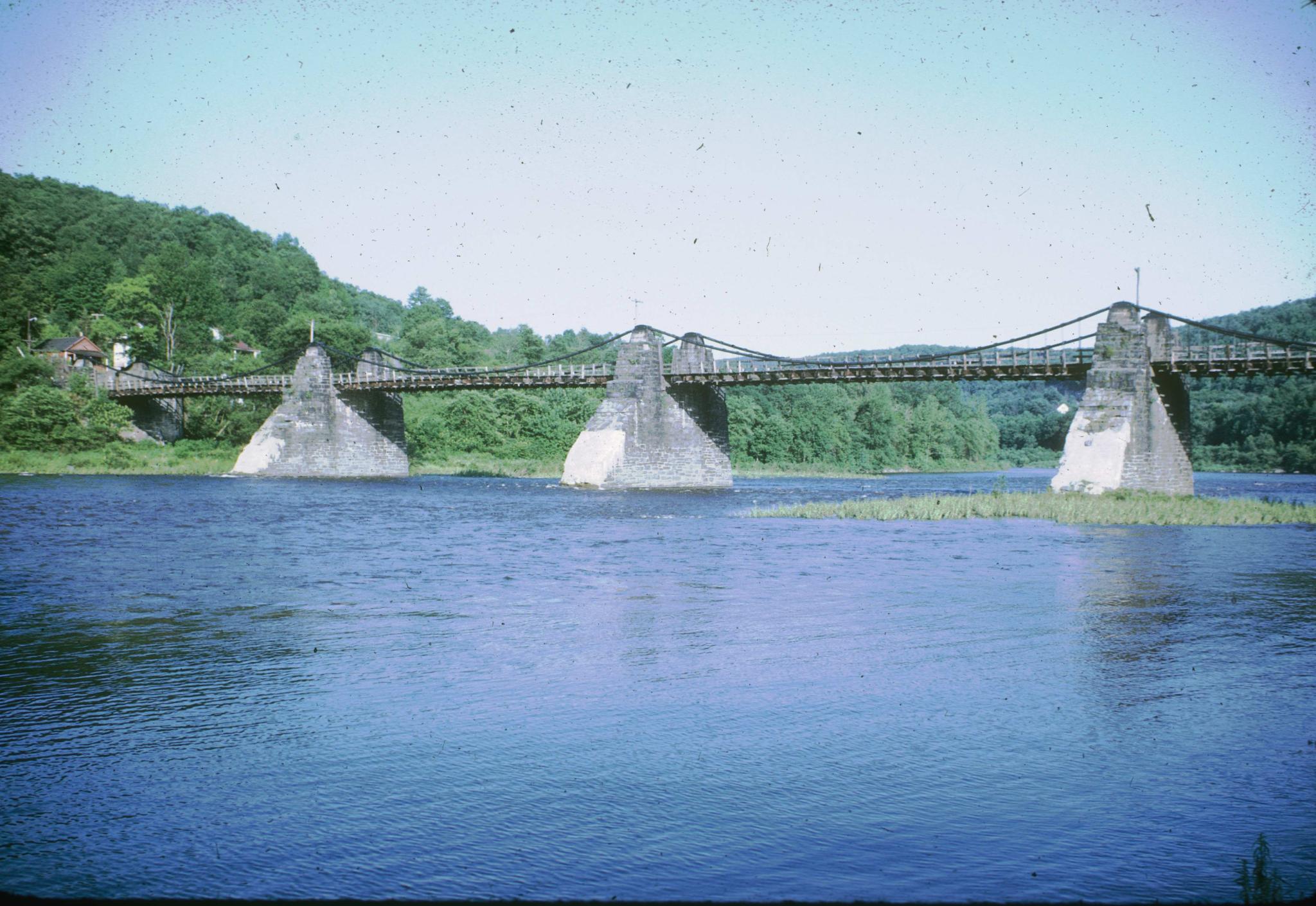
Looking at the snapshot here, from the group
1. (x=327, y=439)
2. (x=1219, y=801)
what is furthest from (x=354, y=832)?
(x=327, y=439)

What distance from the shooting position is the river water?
712cm

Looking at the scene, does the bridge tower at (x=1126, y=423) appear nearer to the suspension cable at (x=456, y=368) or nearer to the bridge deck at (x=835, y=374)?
the bridge deck at (x=835, y=374)

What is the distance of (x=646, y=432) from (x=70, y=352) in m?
54.7

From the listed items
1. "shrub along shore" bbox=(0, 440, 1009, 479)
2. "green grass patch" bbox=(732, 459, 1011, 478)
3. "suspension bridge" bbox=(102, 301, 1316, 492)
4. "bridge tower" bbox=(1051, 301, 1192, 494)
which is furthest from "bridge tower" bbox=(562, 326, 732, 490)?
"green grass patch" bbox=(732, 459, 1011, 478)

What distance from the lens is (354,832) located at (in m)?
7.62

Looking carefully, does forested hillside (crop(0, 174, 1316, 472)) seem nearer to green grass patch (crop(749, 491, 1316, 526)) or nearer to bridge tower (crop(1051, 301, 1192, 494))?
bridge tower (crop(1051, 301, 1192, 494))

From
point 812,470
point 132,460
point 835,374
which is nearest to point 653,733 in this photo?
point 835,374

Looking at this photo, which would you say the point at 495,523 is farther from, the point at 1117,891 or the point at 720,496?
the point at 1117,891

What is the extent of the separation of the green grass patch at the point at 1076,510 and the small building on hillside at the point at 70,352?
70.7 meters

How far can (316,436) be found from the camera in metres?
80.6

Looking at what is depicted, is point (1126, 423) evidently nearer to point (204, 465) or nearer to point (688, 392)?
point (688, 392)

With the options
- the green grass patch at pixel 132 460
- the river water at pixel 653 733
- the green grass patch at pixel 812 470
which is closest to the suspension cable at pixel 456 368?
the green grass patch at pixel 132 460

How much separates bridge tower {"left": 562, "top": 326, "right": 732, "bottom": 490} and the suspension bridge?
0.09m

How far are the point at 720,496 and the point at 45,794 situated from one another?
176 feet
